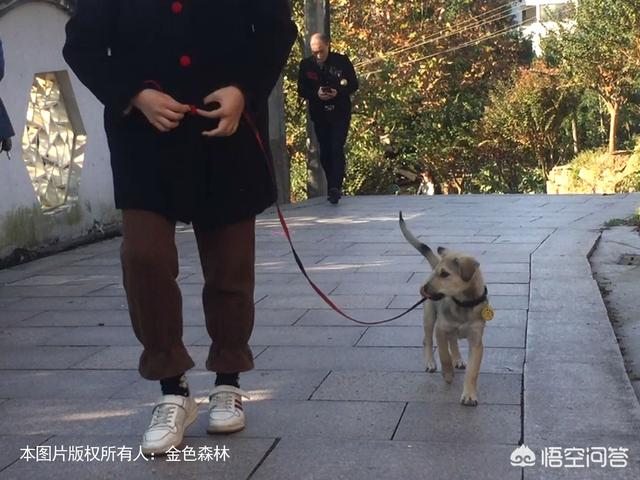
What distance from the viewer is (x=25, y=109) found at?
8.77m

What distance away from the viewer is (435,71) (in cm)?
2812

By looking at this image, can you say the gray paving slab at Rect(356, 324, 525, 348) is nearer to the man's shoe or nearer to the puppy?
Answer: the puppy

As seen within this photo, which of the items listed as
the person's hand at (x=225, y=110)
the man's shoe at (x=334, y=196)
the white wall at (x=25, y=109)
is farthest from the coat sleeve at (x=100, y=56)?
the man's shoe at (x=334, y=196)

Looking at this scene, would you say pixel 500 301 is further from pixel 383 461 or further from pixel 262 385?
pixel 383 461

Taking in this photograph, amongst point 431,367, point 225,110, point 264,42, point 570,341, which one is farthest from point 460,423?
point 264,42

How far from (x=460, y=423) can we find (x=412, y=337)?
1435 mm

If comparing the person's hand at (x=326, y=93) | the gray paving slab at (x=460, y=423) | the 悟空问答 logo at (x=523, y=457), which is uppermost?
the person's hand at (x=326, y=93)

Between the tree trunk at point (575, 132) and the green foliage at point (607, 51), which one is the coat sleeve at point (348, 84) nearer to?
the green foliage at point (607, 51)

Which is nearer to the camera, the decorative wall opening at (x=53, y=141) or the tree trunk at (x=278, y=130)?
the decorative wall opening at (x=53, y=141)

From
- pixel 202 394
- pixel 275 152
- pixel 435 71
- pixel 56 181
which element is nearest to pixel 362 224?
pixel 56 181

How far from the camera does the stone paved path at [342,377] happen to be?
3.63 m

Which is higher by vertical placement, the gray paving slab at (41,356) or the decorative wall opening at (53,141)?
the decorative wall opening at (53,141)

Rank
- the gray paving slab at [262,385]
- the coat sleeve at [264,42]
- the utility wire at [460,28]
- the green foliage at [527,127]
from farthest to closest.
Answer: the green foliage at [527,127] → the utility wire at [460,28] → the gray paving slab at [262,385] → the coat sleeve at [264,42]

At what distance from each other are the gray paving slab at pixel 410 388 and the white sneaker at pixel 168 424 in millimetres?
696
